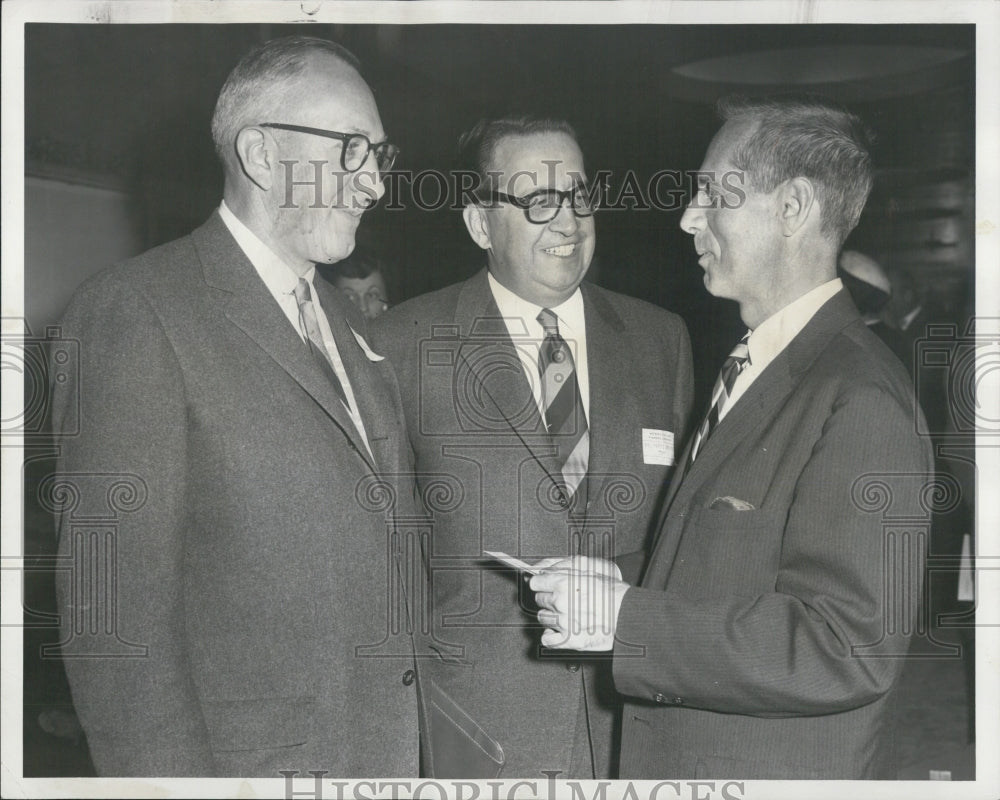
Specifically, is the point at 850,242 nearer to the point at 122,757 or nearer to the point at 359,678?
the point at 359,678

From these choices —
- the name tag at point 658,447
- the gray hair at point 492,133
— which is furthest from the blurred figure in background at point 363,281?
the name tag at point 658,447

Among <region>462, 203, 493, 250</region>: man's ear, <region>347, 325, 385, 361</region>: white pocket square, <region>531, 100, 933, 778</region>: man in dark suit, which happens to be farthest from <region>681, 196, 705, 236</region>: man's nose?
<region>347, 325, 385, 361</region>: white pocket square

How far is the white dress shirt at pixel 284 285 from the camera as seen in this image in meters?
2.62

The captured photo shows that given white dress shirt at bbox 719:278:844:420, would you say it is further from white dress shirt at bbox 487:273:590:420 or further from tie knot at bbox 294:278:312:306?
tie knot at bbox 294:278:312:306

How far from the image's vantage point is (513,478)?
2.70m

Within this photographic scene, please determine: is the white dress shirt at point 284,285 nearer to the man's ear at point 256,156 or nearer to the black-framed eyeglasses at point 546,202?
the man's ear at point 256,156

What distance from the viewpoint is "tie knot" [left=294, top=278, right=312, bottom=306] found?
2.66 metres

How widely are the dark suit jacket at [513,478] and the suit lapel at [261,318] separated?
0.68 ft

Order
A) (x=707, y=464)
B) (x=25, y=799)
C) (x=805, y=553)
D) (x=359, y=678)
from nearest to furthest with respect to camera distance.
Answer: (x=805, y=553)
(x=707, y=464)
(x=359, y=678)
(x=25, y=799)

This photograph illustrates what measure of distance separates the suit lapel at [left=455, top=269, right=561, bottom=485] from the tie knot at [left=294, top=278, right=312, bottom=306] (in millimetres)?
381

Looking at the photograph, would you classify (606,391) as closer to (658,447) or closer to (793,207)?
(658,447)

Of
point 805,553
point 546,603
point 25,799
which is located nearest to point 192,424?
point 546,603

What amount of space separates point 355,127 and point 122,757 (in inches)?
65.8

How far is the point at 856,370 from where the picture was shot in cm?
242
